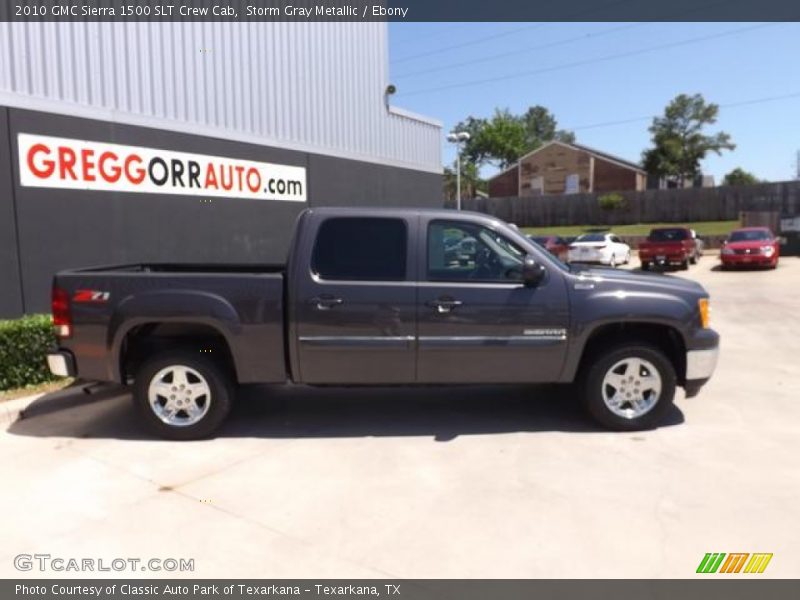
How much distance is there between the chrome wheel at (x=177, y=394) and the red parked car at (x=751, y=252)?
22.0 m

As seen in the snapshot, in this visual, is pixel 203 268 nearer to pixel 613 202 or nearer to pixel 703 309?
pixel 703 309

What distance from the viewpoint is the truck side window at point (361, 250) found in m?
5.24

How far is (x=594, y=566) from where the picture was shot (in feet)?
10.9

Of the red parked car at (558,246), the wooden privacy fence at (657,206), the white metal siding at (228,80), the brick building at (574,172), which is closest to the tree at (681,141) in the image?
the brick building at (574,172)

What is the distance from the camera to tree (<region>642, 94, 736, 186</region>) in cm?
6266

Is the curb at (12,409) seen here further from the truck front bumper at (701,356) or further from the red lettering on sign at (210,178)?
the truck front bumper at (701,356)

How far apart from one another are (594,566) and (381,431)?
2454 millimetres

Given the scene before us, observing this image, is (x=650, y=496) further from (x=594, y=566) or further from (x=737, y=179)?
(x=737, y=179)

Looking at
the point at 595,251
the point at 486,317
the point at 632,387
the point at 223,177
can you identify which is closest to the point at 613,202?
the point at 595,251

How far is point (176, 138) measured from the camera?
953 cm

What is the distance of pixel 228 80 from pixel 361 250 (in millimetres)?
6676

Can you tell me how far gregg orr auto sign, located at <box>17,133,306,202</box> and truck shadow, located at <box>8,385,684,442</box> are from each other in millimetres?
2996
